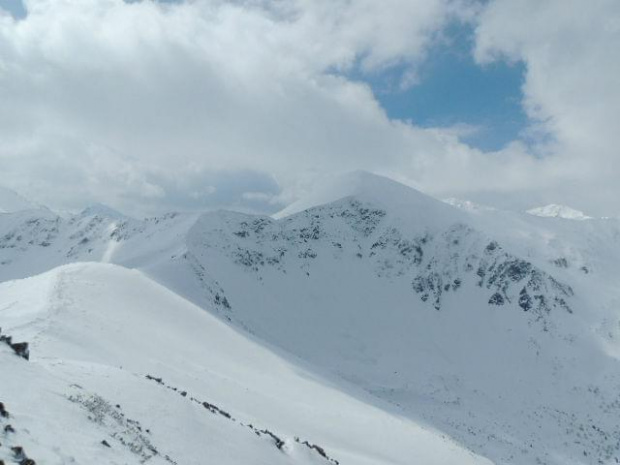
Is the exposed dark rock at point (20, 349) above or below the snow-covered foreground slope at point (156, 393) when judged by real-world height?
above

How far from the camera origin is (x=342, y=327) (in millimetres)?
114062

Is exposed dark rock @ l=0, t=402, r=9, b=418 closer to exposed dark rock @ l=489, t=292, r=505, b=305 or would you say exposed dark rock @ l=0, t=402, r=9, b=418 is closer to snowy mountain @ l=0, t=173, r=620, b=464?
snowy mountain @ l=0, t=173, r=620, b=464

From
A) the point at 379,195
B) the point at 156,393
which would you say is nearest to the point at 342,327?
the point at 379,195

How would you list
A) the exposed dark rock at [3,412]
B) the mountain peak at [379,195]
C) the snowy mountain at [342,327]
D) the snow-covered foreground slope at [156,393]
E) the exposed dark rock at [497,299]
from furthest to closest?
the mountain peak at [379,195]
the exposed dark rock at [497,299]
the snowy mountain at [342,327]
the snow-covered foreground slope at [156,393]
the exposed dark rock at [3,412]

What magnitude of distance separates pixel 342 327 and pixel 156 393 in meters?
95.7

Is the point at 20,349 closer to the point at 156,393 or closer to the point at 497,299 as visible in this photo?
the point at 156,393

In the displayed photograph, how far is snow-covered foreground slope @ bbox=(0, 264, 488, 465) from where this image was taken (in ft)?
48.0

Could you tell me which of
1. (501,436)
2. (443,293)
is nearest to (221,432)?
(501,436)

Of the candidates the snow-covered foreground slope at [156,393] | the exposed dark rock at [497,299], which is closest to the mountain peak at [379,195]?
the exposed dark rock at [497,299]

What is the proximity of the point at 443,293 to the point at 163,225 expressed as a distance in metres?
71.6

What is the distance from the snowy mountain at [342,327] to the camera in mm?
29000

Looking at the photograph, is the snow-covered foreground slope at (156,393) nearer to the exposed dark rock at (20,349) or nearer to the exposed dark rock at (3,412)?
the exposed dark rock at (3,412)

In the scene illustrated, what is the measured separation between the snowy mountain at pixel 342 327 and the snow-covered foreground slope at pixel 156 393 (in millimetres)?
174

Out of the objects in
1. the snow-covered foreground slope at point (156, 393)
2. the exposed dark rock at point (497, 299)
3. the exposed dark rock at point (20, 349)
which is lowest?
the snow-covered foreground slope at point (156, 393)
